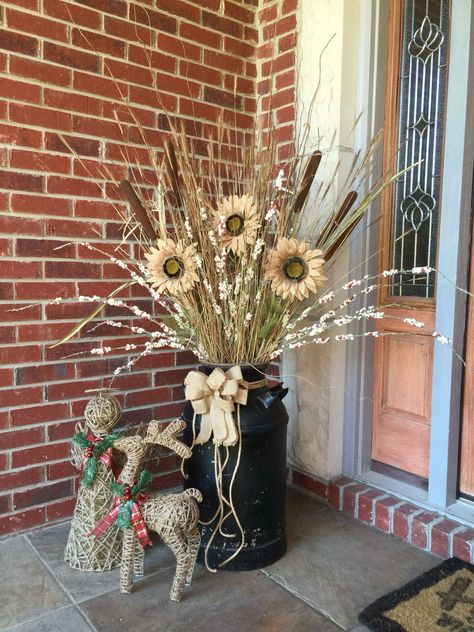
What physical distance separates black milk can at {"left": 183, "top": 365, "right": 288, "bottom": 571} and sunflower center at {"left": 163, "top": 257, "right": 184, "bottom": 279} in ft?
1.13

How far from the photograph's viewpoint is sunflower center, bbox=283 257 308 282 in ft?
5.93

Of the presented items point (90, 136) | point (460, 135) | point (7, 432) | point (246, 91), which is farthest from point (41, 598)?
point (246, 91)

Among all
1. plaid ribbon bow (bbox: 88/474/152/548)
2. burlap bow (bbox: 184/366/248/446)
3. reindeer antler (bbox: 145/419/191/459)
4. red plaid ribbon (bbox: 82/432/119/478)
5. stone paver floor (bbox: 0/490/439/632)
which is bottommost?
stone paver floor (bbox: 0/490/439/632)

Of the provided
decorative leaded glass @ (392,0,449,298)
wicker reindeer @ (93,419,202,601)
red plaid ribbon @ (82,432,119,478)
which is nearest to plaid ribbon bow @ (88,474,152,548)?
wicker reindeer @ (93,419,202,601)

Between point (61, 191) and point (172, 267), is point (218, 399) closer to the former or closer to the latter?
point (172, 267)

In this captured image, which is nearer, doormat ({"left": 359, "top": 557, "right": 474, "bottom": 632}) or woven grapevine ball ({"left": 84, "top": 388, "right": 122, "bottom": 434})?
doormat ({"left": 359, "top": 557, "right": 474, "bottom": 632})

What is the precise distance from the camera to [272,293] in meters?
1.94

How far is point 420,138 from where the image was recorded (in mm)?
2238

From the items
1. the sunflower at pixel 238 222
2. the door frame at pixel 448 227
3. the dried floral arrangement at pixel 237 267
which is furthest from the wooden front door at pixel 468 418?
the sunflower at pixel 238 222

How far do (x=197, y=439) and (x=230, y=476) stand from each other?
164 millimetres

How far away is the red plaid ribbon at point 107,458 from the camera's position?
1.88 m

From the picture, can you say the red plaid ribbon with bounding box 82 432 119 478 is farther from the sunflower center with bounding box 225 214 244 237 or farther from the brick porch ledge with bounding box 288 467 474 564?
the brick porch ledge with bounding box 288 467 474 564

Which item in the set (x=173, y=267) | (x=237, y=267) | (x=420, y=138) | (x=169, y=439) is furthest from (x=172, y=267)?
(x=420, y=138)

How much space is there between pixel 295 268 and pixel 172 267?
0.40 m
